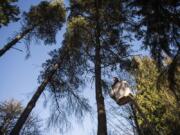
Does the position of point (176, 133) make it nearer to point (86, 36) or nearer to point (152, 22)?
point (86, 36)

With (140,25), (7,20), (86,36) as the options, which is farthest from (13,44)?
(140,25)

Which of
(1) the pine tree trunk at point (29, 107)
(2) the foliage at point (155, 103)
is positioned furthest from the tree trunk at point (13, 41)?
(2) the foliage at point (155, 103)

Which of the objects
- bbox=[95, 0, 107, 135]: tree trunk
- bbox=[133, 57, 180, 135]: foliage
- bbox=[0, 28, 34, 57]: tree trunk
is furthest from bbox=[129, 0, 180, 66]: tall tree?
bbox=[0, 28, 34, 57]: tree trunk

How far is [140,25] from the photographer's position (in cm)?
930

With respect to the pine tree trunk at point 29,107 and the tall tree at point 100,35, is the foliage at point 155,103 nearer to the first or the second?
the tall tree at point 100,35

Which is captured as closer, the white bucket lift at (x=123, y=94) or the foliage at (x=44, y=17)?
the white bucket lift at (x=123, y=94)

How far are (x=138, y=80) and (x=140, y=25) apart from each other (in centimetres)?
981

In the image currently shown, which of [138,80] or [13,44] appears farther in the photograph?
[138,80]

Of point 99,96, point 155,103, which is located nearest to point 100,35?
point 99,96

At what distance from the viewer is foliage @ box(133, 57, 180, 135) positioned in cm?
1480

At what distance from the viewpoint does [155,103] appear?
57.3 ft

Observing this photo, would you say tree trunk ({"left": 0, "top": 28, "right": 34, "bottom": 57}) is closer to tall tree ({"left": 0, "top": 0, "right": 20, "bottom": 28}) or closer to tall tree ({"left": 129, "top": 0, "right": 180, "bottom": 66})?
tall tree ({"left": 0, "top": 0, "right": 20, "bottom": 28})

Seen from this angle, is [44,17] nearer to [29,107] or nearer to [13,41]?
[13,41]

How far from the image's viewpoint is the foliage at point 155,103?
14.8 meters
